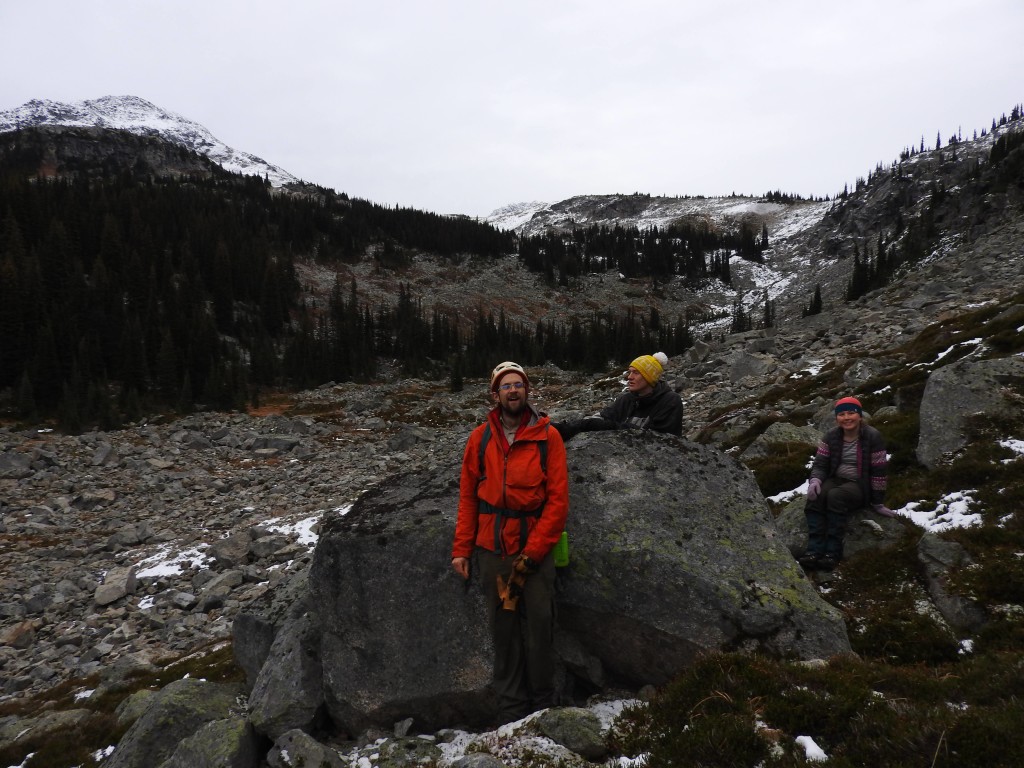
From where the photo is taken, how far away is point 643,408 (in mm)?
7617

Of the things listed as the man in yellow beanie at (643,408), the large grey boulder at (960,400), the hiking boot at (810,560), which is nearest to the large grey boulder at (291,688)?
the man in yellow beanie at (643,408)

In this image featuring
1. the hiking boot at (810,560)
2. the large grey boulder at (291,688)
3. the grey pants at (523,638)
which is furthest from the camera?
the hiking boot at (810,560)

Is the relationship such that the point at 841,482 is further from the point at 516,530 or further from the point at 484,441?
the point at 484,441

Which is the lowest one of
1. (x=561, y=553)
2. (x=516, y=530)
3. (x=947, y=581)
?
(x=947, y=581)

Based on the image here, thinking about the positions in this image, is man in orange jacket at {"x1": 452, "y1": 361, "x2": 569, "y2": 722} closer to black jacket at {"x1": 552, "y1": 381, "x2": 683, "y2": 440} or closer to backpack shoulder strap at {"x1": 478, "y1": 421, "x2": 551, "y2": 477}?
backpack shoulder strap at {"x1": 478, "y1": 421, "x2": 551, "y2": 477}

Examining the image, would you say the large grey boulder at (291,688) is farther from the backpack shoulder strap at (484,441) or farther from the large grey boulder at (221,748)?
the backpack shoulder strap at (484,441)

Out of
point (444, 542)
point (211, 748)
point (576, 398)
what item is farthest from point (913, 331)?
point (211, 748)

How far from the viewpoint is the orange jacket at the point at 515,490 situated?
16.4ft

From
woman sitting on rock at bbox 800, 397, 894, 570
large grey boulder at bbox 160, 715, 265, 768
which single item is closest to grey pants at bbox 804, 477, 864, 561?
woman sitting on rock at bbox 800, 397, 894, 570

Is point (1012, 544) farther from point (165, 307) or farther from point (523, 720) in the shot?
point (165, 307)

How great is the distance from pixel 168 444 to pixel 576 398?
28733 mm

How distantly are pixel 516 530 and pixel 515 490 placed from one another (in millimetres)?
412

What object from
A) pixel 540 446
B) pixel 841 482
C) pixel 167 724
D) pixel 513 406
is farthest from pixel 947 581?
pixel 167 724

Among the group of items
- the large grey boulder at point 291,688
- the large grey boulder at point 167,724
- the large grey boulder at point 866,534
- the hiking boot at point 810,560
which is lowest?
the large grey boulder at point 167,724
